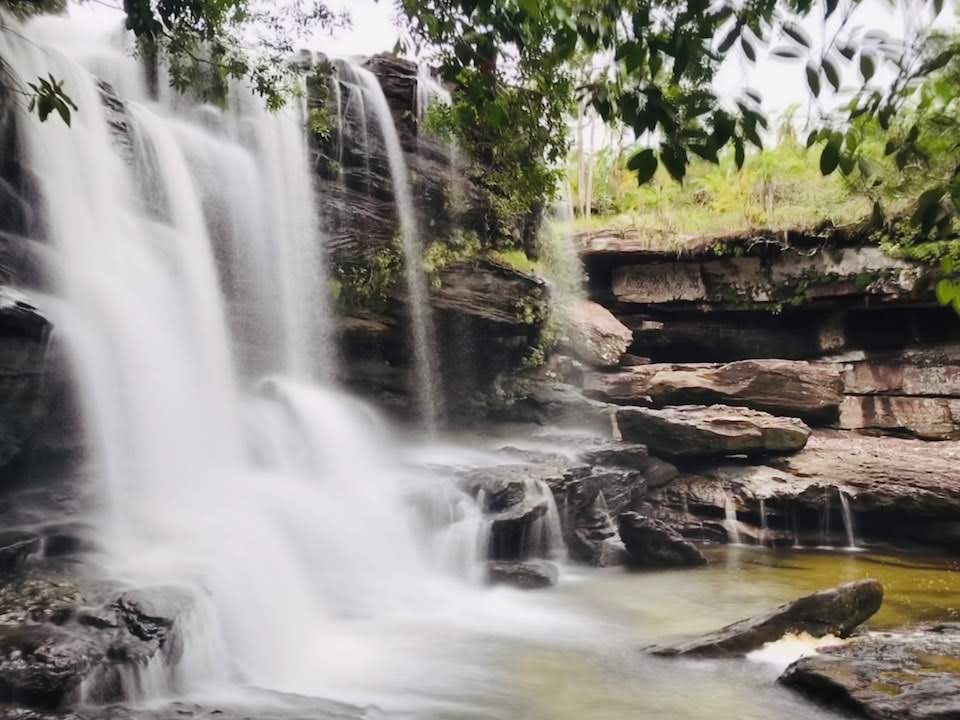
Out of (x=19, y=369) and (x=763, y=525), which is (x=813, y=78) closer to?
(x=19, y=369)

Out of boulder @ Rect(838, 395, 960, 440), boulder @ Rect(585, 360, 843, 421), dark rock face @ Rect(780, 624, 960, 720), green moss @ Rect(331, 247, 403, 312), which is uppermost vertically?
green moss @ Rect(331, 247, 403, 312)

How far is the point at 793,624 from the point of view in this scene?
20.5ft

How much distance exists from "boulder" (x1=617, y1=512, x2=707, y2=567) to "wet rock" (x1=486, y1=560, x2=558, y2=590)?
160cm

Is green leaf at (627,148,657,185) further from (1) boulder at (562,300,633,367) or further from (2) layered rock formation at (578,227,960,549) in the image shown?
(1) boulder at (562,300,633,367)

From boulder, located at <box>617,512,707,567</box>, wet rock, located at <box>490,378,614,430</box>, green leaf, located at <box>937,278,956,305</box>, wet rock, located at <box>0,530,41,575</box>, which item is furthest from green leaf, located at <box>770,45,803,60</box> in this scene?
wet rock, located at <box>490,378,614,430</box>

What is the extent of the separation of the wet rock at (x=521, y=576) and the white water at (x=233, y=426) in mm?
282

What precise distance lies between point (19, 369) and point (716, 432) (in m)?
10.2

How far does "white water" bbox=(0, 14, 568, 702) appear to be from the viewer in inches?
243

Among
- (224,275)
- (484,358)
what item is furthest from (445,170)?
(224,275)

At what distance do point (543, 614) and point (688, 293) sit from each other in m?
10.0

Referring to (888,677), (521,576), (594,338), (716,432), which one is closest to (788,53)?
(888,677)

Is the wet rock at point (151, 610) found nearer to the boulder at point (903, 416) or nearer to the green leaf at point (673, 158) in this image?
the green leaf at point (673, 158)

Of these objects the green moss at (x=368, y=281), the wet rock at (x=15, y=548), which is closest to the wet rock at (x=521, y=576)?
the wet rock at (x=15, y=548)

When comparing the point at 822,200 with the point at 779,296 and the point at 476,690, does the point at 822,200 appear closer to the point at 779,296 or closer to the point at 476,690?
the point at 779,296
